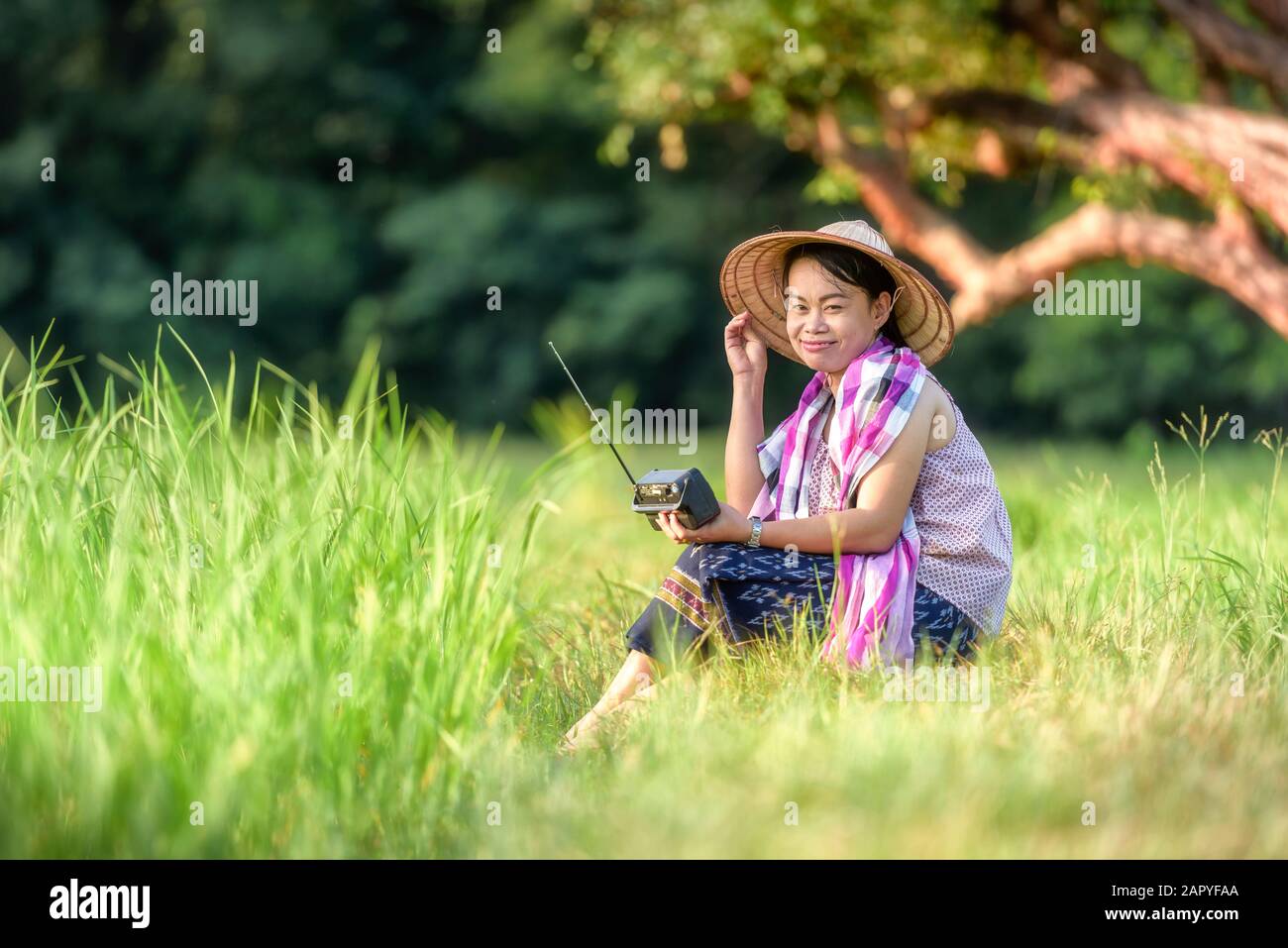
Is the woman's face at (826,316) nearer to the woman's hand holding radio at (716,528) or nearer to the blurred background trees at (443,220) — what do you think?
the woman's hand holding radio at (716,528)

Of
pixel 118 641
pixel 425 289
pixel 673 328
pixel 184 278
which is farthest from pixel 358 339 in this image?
pixel 118 641

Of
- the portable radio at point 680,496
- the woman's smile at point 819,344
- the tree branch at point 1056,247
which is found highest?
the tree branch at point 1056,247

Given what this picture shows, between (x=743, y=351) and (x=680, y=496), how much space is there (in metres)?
0.57

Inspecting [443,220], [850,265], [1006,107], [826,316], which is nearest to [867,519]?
[826,316]

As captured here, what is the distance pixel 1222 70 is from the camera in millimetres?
6809

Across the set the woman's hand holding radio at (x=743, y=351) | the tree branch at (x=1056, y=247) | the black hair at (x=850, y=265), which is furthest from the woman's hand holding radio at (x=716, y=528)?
the tree branch at (x=1056, y=247)

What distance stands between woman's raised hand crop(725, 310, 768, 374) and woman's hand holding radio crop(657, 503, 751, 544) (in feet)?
1.43

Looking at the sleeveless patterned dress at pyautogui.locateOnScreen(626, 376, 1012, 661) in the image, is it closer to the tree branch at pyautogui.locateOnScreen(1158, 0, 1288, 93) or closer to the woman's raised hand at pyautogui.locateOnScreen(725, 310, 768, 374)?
the woman's raised hand at pyautogui.locateOnScreen(725, 310, 768, 374)

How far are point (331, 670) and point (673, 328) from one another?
15.9 metres

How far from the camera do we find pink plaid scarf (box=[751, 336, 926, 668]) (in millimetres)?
2801

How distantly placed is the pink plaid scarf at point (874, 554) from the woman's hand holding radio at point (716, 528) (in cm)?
20

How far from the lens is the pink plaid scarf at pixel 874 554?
280 centimetres
